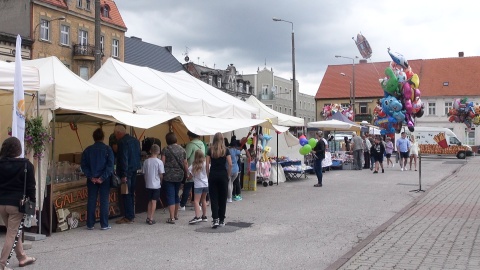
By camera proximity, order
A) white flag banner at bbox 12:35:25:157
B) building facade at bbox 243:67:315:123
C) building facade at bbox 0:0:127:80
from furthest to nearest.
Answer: building facade at bbox 243:67:315:123 < building facade at bbox 0:0:127:80 < white flag banner at bbox 12:35:25:157

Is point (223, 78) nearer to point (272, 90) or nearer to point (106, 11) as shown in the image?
point (272, 90)

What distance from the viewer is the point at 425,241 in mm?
7914

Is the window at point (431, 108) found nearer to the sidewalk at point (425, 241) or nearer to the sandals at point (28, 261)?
the sidewalk at point (425, 241)

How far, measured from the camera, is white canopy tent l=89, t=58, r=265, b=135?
37.0 feet

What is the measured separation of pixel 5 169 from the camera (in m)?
5.84

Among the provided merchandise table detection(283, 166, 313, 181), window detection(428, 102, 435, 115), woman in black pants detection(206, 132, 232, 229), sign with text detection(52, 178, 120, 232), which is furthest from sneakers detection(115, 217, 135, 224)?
window detection(428, 102, 435, 115)

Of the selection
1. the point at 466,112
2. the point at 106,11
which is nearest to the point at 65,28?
the point at 106,11

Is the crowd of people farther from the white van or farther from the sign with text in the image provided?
the white van

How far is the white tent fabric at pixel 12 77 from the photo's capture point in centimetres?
743

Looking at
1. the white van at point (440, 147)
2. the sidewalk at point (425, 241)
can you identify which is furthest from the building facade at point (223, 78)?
the sidewalk at point (425, 241)

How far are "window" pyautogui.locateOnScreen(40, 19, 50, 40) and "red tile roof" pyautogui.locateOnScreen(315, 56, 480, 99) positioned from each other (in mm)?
43652

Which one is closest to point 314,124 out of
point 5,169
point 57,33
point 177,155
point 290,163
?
point 290,163

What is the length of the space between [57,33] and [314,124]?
25128mm

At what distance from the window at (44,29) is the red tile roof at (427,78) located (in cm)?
4365
